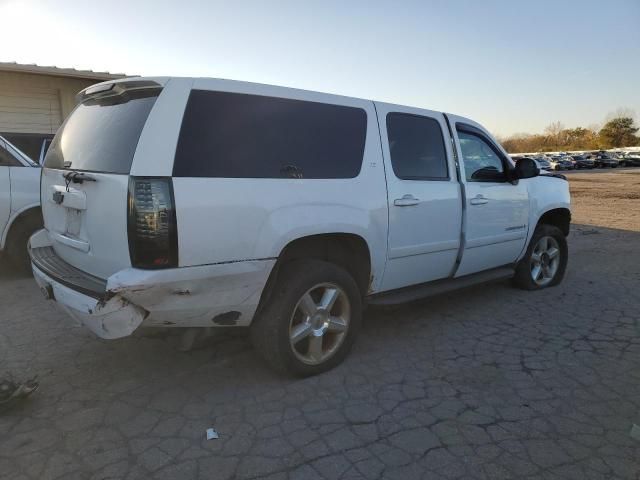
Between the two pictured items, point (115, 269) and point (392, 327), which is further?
point (392, 327)

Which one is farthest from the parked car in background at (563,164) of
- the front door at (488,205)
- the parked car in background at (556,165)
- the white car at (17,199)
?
the white car at (17,199)

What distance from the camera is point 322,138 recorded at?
10.9 feet

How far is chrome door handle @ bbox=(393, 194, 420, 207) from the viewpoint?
3.65 metres

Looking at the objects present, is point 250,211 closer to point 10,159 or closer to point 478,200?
point 478,200

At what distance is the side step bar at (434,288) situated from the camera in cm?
376

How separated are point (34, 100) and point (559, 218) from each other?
10.8m

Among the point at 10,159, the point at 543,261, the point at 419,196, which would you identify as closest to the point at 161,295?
the point at 419,196

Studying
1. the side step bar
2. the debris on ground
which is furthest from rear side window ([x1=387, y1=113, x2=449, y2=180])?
the debris on ground

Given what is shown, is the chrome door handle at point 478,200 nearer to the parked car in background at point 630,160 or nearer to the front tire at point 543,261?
the front tire at point 543,261

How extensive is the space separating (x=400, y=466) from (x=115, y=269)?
1.86 m

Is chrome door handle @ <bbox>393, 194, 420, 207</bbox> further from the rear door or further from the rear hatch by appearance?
the rear hatch

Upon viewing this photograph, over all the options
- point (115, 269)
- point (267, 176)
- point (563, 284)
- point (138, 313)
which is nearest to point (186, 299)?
point (138, 313)

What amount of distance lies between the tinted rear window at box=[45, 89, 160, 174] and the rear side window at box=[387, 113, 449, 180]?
6.18 feet

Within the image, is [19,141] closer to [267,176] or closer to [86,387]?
[86,387]
